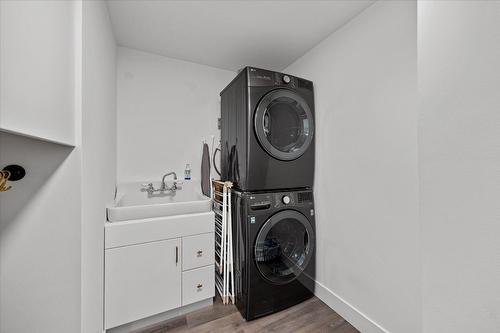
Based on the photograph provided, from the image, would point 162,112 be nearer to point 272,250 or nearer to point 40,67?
point 40,67

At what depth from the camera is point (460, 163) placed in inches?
24.5

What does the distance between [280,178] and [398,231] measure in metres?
0.88

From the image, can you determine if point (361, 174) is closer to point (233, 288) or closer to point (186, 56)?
point (233, 288)

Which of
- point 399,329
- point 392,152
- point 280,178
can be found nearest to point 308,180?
point 280,178

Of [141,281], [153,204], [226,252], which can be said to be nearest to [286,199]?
[226,252]

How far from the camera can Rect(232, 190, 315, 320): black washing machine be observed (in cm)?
158

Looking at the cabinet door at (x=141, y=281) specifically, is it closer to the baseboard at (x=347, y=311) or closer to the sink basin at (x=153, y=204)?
the sink basin at (x=153, y=204)

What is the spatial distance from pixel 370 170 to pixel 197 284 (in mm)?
1647

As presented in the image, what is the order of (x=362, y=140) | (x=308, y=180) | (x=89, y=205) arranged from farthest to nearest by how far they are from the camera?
(x=308, y=180), (x=362, y=140), (x=89, y=205)

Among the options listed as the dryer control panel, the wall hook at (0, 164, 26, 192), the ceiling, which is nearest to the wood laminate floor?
the wall hook at (0, 164, 26, 192)

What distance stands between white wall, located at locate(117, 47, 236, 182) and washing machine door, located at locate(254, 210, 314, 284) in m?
1.13

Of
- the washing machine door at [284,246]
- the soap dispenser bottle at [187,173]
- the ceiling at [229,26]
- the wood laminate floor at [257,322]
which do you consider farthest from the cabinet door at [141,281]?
the ceiling at [229,26]

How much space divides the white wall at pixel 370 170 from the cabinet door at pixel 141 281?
4.34 feet

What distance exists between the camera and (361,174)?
150 cm
